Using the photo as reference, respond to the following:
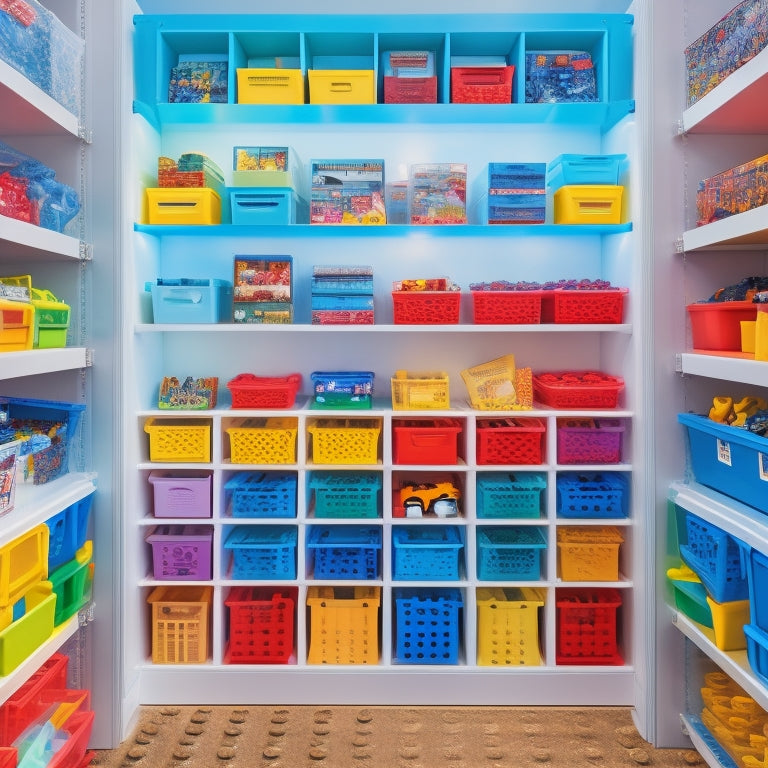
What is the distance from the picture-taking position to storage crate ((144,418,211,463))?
2879mm

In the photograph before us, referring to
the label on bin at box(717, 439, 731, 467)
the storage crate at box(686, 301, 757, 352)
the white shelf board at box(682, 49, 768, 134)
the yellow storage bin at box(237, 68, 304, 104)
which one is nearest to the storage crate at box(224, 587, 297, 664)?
the label on bin at box(717, 439, 731, 467)

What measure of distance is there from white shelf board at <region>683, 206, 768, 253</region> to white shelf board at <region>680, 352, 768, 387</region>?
390mm

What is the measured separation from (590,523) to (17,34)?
2.68 metres

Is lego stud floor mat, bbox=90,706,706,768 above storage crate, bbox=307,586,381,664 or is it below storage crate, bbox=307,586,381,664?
below

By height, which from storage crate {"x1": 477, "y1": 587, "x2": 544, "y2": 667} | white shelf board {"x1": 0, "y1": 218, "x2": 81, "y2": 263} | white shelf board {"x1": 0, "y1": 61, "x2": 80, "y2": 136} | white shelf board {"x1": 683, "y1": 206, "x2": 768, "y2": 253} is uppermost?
white shelf board {"x1": 0, "y1": 61, "x2": 80, "y2": 136}

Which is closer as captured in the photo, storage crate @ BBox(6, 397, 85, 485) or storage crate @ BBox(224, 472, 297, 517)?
storage crate @ BBox(6, 397, 85, 485)

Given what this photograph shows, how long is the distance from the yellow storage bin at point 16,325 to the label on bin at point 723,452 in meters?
2.28

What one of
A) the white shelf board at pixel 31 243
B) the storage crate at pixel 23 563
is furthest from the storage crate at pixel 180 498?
the white shelf board at pixel 31 243

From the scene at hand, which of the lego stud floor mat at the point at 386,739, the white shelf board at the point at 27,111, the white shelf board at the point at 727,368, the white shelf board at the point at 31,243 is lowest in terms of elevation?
the lego stud floor mat at the point at 386,739

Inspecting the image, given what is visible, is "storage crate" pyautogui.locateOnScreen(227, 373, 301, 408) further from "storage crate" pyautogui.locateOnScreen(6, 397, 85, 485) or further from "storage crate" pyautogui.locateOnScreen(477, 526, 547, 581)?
"storage crate" pyautogui.locateOnScreen(477, 526, 547, 581)

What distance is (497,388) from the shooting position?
2.93 meters

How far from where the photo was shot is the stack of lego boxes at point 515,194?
2.91 meters

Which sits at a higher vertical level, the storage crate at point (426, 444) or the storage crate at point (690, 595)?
the storage crate at point (426, 444)

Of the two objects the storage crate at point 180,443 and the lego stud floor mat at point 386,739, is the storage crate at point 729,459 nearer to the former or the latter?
the lego stud floor mat at point 386,739
